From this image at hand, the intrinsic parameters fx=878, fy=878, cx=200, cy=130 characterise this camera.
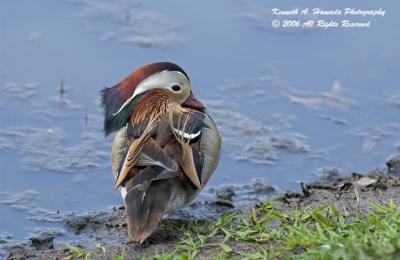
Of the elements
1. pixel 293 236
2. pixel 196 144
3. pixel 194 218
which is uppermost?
pixel 196 144

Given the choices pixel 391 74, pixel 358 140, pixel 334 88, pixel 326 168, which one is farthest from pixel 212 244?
pixel 391 74

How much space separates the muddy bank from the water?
292 mm

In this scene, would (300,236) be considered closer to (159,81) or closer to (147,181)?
(147,181)

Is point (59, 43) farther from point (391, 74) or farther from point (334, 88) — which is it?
point (391, 74)

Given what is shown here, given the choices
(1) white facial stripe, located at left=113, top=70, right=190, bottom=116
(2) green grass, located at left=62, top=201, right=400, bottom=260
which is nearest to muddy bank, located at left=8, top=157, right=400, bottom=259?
(2) green grass, located at left=62, top=201, right=400, bottom=260

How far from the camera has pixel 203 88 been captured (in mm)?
9344

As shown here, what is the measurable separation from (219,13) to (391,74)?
212cm

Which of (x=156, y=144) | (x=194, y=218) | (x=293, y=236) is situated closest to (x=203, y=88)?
(x=194, y=218)

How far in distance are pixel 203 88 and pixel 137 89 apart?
7.84 ft

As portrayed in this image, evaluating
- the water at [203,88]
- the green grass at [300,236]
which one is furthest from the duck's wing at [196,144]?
the water at [203,88]

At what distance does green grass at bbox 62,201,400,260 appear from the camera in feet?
16.4

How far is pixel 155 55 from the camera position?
32.0 feet

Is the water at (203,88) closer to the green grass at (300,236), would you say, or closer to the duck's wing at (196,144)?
the duck's wing at (196,144)

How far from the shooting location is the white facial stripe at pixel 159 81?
7.02 m
